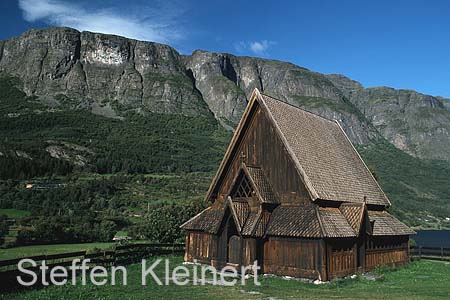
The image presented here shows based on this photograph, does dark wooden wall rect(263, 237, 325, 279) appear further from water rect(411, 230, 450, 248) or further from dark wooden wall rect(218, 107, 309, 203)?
water rect(411, 230, 450, 248)

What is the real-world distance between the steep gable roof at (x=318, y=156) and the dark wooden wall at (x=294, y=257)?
264cm

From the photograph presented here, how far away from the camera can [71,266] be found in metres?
21.2

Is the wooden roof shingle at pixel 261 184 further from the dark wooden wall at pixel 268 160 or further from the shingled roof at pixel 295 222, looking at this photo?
the shingled roof at pixel 295 222

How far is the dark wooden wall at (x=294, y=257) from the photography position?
22.8 metres

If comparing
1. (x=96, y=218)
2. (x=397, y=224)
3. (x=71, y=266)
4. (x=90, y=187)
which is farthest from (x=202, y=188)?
(x=71, y=266)

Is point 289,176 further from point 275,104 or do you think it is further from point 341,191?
point 275,104

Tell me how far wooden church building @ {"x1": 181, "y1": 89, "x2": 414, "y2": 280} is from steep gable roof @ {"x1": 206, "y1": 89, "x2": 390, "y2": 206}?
85 millimetres

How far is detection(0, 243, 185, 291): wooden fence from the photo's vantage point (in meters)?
17.9

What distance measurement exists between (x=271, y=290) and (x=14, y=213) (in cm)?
7385

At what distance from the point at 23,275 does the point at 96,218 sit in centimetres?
7150

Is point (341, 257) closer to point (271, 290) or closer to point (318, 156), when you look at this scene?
point (271, 290)

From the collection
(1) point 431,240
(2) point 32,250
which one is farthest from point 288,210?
(1) point 431,240

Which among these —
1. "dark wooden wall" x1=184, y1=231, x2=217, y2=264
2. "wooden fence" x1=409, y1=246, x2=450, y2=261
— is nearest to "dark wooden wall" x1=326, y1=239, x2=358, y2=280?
"dark wooden wall" x1=184, y1=231, x2=217, y2=264

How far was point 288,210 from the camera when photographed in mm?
25016
